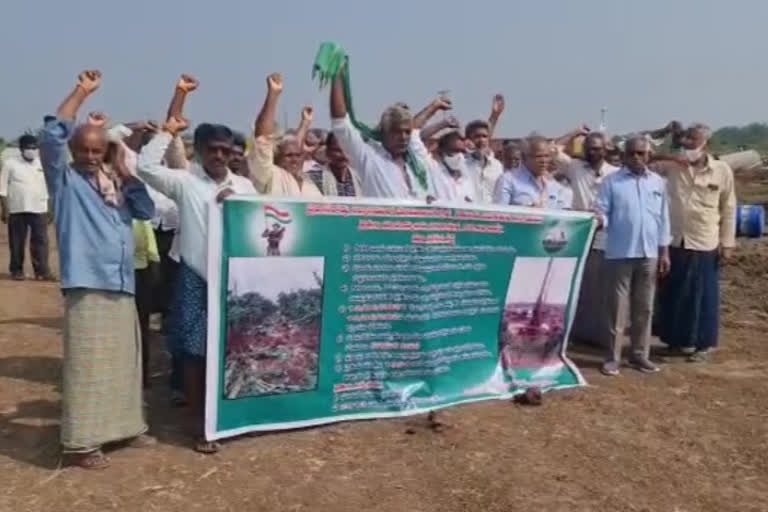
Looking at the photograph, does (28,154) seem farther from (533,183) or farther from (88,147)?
(88,147)

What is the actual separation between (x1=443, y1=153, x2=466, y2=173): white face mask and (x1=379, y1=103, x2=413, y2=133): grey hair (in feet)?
4.41

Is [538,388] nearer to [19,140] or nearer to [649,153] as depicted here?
[649,153]

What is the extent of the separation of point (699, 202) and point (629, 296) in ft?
3.51

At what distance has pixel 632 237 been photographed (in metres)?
6.95

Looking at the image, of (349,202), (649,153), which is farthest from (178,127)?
(649,153)

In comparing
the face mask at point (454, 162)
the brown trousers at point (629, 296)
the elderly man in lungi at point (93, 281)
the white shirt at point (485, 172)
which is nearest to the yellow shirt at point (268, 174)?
the elderly man in lungi at point (93, 281)

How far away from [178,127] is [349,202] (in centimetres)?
103

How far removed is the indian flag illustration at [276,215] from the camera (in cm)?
500

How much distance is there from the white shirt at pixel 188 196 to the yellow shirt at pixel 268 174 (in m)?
0.63

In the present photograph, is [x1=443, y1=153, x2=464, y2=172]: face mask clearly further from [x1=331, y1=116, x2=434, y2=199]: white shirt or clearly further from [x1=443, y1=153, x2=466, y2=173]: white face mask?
[x1=331, y1=116, x2=434, y2=199]: white shirt

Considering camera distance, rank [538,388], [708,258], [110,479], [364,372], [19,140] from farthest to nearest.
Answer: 1. [19,140]
2. [708,258]
3. [538,388]
4. [364,372]
5. [110,479]

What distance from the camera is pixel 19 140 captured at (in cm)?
1241

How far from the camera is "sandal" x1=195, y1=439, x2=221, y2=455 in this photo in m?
4.98

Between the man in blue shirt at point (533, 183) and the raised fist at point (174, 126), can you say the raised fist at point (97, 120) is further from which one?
the man in blue shirt at point (533, 183)
